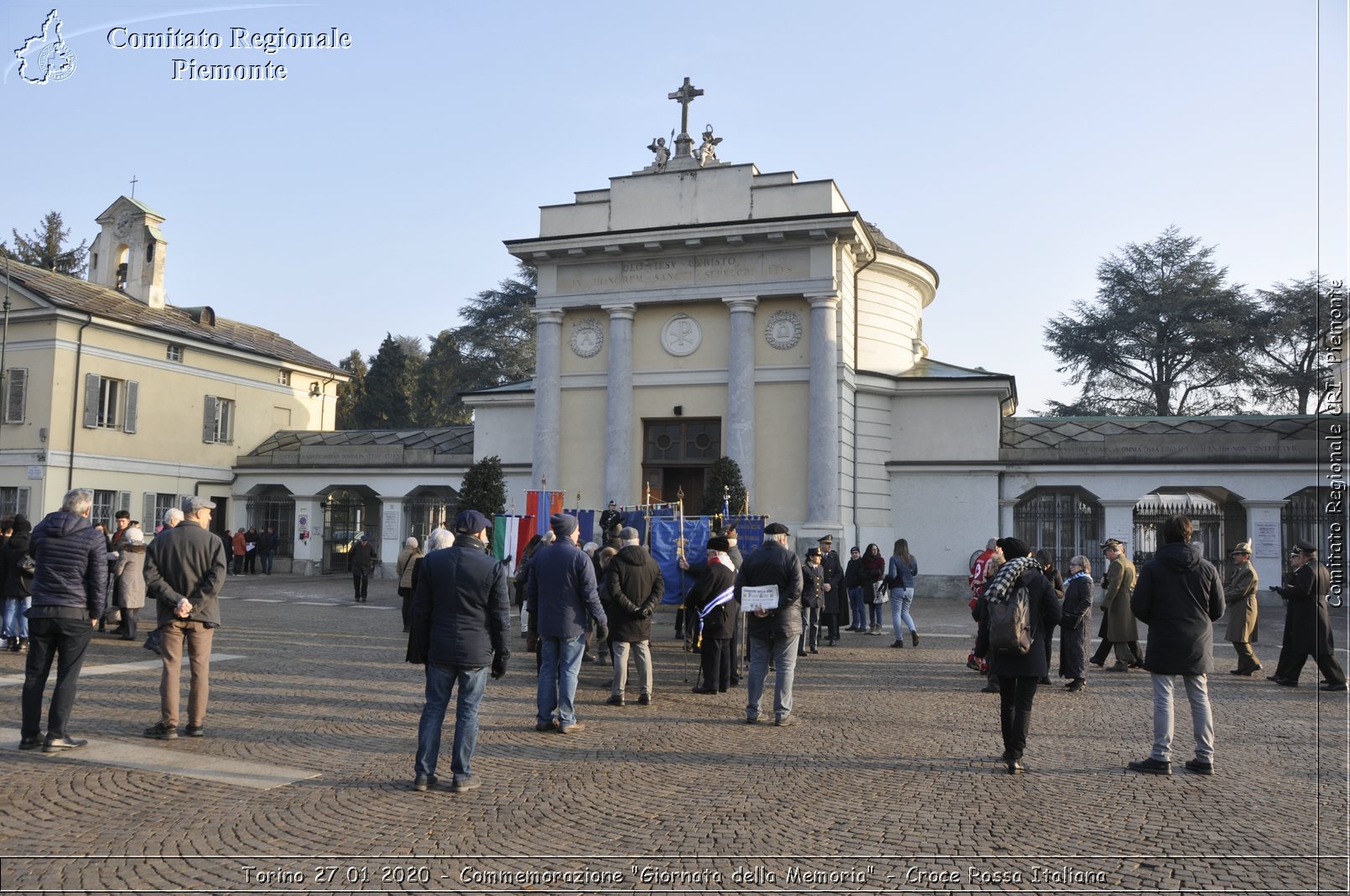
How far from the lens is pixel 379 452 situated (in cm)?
3169

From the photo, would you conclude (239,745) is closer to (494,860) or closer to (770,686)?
(494,860)

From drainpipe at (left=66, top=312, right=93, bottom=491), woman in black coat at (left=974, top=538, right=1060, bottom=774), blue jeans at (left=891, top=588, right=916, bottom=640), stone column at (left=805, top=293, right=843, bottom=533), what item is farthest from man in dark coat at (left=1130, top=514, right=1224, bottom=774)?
drainpipe at (left=66, top=312, right=93, bottom=491)

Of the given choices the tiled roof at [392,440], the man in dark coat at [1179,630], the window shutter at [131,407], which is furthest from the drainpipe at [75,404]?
the man in dark coat at [1179,630]

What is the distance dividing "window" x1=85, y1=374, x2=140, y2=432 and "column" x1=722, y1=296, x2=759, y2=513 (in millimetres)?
19336

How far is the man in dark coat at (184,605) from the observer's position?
7.83m

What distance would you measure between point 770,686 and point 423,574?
5907mm

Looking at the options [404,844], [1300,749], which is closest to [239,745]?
[404,844]

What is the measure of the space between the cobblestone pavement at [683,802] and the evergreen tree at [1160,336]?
36.0 meters

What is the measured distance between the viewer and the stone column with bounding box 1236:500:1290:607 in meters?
24.3

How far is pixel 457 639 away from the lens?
21.6ft

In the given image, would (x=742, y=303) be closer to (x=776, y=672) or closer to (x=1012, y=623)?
(x=776, y=672)

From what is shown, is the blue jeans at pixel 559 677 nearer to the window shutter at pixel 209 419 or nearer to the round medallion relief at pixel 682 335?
the round medallion relief at pixel 682 335

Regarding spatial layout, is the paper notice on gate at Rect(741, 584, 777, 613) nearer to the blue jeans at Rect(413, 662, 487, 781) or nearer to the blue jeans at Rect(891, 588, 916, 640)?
the blue jeans at Rect(413, 662, 487, 781)

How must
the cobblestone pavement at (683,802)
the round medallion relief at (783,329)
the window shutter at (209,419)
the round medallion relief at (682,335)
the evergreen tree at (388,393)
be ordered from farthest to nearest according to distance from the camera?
the evergreen tree at (388,393) → the window shutter at (209,419) → the round medallion relief at (682,335) → the round medallion relief at (783,329) → the cobblestone pavement at (683,802)
